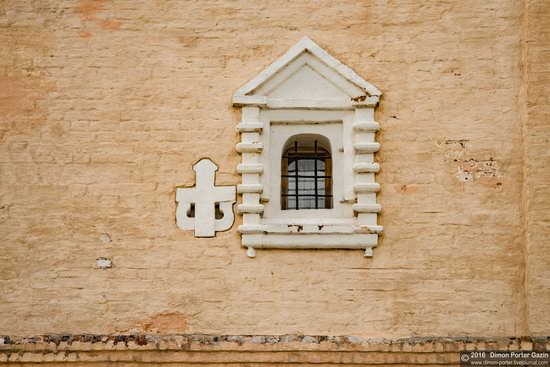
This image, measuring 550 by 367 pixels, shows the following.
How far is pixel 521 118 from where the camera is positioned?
27.3ft

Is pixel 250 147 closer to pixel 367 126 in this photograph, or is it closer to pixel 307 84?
pixel 307 84

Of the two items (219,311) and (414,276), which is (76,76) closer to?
(219,311)

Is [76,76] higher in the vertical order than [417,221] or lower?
higher

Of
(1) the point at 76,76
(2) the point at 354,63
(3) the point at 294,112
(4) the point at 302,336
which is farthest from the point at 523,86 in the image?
(1) the point at 76,76

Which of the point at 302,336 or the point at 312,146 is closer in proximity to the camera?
the point at 302,336

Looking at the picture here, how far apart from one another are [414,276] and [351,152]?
4.47 ft

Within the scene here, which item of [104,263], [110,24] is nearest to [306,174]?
[104,263]

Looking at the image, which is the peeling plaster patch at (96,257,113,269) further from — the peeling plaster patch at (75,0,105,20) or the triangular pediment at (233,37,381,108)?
the peeling plaster patch at (75,0,105,20)

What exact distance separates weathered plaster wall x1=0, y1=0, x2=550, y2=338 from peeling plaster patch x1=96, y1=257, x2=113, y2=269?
0.16 feet

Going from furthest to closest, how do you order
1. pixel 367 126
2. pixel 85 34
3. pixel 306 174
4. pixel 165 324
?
pixel 306 174
pixel 85 34
pixel 367 126
pixel 165 324

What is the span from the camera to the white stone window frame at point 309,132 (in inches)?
318

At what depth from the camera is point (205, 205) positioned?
8.20 m

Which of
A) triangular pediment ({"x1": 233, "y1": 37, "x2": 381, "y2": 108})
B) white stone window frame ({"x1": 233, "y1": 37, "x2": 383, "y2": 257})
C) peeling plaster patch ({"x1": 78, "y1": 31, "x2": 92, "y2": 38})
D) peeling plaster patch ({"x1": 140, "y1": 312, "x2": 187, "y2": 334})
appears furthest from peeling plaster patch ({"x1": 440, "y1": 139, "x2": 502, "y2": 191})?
peeling plaster patch ({"x1": 78, "y1": 31, "x2": 92, "y2": 38})

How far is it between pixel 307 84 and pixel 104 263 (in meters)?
2.70
